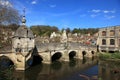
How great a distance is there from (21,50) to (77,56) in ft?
56.0

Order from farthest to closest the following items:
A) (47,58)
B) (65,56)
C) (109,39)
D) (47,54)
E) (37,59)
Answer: (109,39) → (65,56) → (37,59) → (47,58) → (47,54)

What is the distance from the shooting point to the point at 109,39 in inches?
1822

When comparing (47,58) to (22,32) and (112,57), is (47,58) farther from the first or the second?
(112,57)

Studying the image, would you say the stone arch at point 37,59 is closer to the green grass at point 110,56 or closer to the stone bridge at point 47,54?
the stone bridge at point 47,54

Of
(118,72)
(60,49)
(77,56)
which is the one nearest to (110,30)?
(77,56)

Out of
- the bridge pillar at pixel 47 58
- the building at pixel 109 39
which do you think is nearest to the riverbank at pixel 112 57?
the building at pixel 109 39

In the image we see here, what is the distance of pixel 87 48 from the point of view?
143 feet

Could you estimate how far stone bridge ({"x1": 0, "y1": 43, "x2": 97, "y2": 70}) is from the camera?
27188 mm

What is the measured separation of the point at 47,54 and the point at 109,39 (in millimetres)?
19651

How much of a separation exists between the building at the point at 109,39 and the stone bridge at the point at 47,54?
2.59 meters

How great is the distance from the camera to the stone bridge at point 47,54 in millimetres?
27188

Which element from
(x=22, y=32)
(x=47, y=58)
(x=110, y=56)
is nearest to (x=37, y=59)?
(x=47, y=58)

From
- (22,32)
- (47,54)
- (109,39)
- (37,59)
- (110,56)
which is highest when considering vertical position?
(22,32)

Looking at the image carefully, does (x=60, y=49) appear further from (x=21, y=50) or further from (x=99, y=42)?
(x=99, y=42)
